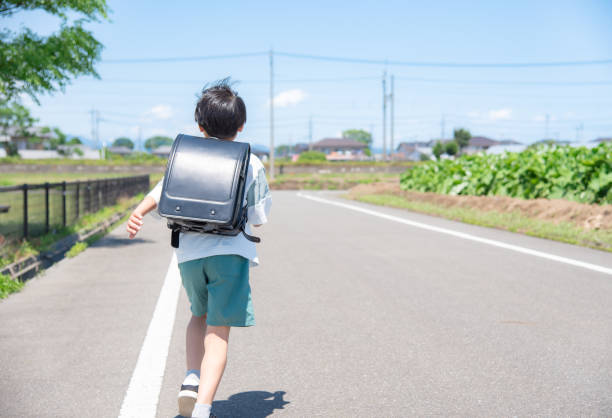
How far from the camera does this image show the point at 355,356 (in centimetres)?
439

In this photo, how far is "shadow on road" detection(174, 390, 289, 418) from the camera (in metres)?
3.36

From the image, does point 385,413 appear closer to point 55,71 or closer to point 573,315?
point 573,315

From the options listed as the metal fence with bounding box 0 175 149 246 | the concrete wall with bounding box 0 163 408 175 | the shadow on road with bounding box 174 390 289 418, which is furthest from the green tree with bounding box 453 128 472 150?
the shadow on road with bounding box 174 390 289 418

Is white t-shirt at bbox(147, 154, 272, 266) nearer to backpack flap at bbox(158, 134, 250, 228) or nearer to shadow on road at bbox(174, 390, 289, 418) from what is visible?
backpack flap at bbox(158, 134, 250, 228)

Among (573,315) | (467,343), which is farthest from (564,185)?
(467,343)

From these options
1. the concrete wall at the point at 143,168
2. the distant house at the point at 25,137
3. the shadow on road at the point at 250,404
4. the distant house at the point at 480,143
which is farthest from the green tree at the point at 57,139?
the shadow on road at the point at 250,404

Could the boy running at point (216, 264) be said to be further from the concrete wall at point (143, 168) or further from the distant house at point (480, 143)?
the distant house at point (480, 143)

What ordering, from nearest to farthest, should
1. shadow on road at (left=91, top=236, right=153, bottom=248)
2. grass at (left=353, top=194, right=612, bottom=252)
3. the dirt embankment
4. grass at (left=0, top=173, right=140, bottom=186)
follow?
grass at (left=353, top=194, right=612, bottom=252)
shadow on road at (left=91, top=236, right=153, bottom=248)
the dirt embankment
grass at (left=0, top=173, right=140, bottom=186)

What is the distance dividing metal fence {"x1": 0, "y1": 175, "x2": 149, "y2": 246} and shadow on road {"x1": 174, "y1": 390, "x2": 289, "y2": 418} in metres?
6.27

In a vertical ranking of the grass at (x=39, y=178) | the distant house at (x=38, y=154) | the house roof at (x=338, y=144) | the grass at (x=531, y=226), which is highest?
the house roof at (x=338, y=144)

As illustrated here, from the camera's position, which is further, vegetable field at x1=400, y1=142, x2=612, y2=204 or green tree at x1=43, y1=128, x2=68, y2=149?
green tree at x1=43, y1=128, x2=68, y2=149

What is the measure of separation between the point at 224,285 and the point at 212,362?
385 mm

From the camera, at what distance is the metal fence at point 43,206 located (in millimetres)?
9438

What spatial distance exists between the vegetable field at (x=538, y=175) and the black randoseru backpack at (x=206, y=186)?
12603 millimetres
